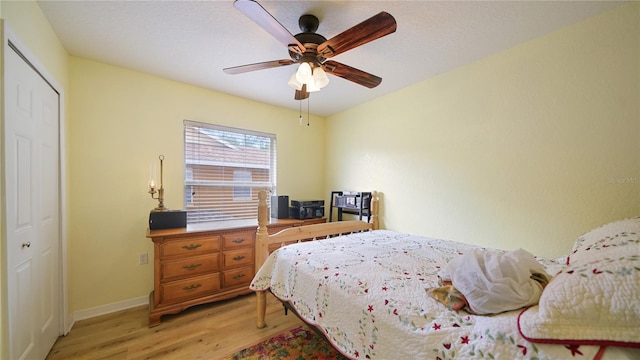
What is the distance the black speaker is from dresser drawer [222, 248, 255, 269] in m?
0.63

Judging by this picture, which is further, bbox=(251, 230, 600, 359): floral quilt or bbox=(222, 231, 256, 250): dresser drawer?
bbox=(222, 231, 256, 250): dresser drawer

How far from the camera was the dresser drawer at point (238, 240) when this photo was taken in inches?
97.0

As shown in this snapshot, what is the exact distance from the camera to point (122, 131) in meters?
2.36

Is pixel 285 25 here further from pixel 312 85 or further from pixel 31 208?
pixel 31 208

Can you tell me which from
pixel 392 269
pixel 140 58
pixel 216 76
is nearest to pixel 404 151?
pixel 392 269

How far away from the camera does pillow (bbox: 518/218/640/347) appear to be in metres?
0.62

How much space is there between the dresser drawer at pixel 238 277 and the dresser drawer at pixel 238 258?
6 centimetres

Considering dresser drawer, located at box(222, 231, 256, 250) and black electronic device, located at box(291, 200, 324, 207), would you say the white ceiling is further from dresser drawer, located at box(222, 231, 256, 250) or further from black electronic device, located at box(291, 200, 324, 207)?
dresser drawer, located at box(222, 231, 256, 250)

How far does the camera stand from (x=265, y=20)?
1.23 metres

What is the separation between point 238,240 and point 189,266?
49cm

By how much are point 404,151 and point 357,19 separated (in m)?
1.52

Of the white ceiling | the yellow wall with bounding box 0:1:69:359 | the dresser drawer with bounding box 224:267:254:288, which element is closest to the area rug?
the dresser drawer with bounding box 224:267:254:288

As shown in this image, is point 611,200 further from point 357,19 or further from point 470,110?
point 357,19

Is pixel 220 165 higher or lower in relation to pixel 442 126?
lower
